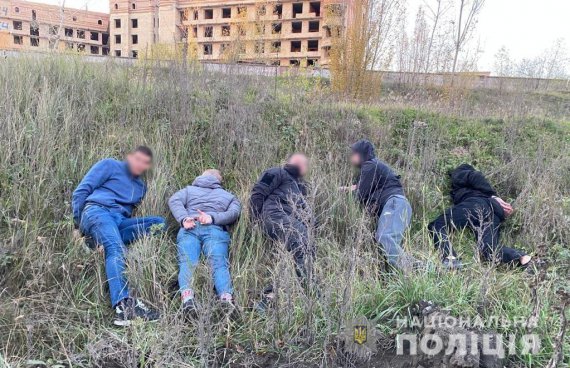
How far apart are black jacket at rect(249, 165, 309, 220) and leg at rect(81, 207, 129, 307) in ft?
4.17

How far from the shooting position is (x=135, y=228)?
3.50m

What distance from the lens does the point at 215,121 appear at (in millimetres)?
5137

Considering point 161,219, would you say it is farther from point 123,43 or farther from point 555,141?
point 123,43

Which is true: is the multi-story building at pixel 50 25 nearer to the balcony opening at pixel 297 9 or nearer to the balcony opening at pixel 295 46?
the balcony opening at pixel 295 46

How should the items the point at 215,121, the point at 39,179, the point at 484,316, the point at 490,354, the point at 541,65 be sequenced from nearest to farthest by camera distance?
the point at 490,354 < the point at 484,316 < the point at 39,179 < the point at 215,121 < the point at 541,65

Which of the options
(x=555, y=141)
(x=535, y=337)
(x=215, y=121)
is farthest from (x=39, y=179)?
(x=555, y=141)

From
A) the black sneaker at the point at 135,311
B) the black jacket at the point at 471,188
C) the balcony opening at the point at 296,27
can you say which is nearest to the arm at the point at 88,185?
the black sneaker at the point at 135,311

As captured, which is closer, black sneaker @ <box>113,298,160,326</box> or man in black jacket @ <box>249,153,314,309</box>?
black sneaker @ <box>113,298,160,326</box>

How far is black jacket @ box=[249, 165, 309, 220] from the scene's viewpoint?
3.78m

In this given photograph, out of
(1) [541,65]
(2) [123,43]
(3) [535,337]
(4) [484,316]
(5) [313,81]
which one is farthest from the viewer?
(2) [123,43]

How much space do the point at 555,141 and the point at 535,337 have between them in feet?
17.2

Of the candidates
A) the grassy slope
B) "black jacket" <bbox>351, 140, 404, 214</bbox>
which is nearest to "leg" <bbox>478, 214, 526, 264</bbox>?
the grassy slope

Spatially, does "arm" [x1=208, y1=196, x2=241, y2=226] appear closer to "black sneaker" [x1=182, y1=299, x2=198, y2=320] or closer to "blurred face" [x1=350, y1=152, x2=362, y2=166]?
"black sneaker" [x1=182, y1=299, x2=198, y2=320]

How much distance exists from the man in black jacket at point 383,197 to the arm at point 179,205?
6.03ft
